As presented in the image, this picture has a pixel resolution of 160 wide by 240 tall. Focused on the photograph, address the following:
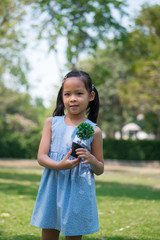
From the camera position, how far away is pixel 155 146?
80.7 feet

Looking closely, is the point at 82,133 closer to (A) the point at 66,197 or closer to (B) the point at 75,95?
(B) the point at 75,95

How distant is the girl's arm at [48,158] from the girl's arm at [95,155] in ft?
0.20

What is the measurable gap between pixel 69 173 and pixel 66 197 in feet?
0.60

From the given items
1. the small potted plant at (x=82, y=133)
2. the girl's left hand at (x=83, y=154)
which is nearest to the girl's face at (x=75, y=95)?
the small potted plant at (x=82, y=133)

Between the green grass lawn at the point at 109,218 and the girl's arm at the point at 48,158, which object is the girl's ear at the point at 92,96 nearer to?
the girl's arm at the point at 48,158

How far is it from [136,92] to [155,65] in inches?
230

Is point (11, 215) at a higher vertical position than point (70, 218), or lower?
lower

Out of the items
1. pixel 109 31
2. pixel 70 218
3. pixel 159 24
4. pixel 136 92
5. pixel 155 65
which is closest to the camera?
pixel 70 218

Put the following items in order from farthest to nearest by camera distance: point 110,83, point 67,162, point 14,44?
point 110,83
point 14,44
point 67,162

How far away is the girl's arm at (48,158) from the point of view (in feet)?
8.18

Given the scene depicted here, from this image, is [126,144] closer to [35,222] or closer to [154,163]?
[154,163]

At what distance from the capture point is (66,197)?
2590 millimetres

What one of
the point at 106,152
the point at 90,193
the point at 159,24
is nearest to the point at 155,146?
the point at 106,152

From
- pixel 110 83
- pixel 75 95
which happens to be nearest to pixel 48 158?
pixel 75 95
